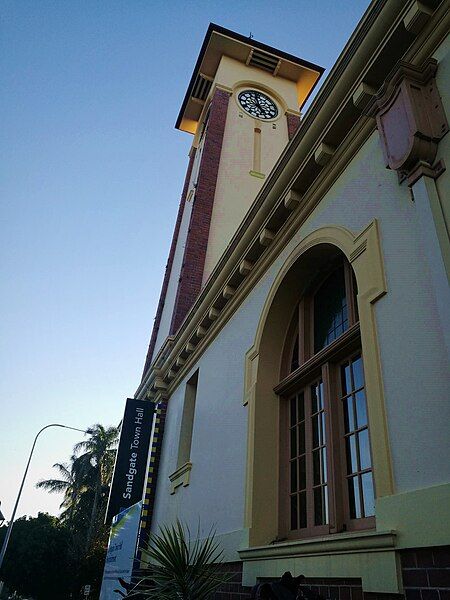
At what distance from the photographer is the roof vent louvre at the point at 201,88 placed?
19.5 m

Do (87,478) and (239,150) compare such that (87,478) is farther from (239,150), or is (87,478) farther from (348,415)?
(348,415)

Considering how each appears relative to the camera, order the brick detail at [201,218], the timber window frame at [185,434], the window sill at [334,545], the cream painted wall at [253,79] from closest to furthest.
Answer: the window sill at [334,545] < the timber window frame at [185,434] < the brick detail at [201,218] < the cream painted wall at [253,79]

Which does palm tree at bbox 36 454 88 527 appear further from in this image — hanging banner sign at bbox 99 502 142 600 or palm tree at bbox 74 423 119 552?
hanging banner sign at bbox 99 502 142 600

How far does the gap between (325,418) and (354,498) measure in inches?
34.2

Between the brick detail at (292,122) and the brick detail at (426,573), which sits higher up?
the brick detail at (292,122)

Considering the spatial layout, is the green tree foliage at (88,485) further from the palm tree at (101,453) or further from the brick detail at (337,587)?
the brick detail at (337,587)

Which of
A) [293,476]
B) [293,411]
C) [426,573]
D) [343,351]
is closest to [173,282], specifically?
[293,411]

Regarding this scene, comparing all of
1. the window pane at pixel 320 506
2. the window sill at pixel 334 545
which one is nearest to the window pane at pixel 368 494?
the window sill at pixel 334 545

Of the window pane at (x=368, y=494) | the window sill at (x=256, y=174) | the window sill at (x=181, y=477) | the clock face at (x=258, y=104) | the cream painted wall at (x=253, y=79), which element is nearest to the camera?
the window pane at (x=368, y=494)

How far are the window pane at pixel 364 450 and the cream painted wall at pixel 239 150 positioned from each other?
30.2ft

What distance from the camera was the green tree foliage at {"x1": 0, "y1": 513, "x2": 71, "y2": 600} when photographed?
29.8 metres

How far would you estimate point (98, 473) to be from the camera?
39.1 metres

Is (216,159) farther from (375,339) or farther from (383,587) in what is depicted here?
(383,587)

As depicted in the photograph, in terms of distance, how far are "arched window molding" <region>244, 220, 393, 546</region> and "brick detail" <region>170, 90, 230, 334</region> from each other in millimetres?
5974
